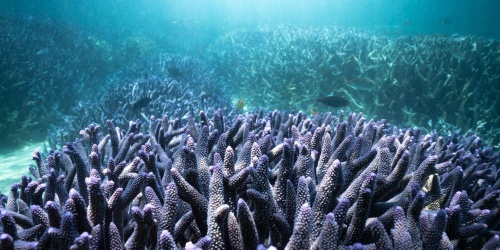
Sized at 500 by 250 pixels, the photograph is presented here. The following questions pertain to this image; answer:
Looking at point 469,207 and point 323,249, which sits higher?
point 469,207

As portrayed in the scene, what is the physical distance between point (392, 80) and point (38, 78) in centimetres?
1172

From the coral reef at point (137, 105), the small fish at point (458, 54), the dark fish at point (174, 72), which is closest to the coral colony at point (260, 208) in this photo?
the coral reef at point (137, 105)

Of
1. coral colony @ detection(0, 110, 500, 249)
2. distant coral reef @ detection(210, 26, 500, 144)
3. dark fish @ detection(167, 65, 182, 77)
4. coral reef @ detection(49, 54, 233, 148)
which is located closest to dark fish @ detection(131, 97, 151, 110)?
coral reef @ detection(49, 54, 233, 148)

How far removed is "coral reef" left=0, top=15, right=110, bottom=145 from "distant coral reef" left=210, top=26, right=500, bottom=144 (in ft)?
22.1

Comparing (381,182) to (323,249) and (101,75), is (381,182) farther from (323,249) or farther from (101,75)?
(101,75)

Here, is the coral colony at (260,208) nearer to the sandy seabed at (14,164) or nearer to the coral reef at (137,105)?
the coral reef at (137,105)

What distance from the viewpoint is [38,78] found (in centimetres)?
990

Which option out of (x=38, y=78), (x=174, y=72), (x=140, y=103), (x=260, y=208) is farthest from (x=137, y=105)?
(x=260, y=208)

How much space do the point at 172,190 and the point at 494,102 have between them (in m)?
10.3

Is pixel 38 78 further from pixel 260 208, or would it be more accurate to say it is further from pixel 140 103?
pixel 260 208

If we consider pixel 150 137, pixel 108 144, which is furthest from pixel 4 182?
pixel 150 137

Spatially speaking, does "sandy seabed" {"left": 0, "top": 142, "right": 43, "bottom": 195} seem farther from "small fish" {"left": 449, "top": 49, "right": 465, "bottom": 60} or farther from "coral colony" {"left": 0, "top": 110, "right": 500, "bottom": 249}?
"small fish" {"left": 449, "top": 49, "right": 465, "bottom": 60}

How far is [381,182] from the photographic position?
2.01 meters

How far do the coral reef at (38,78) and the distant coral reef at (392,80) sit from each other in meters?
6.74
